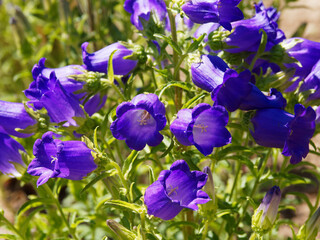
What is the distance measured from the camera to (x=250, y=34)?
8.41 ft

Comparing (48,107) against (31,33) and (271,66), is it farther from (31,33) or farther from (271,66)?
(31,33)

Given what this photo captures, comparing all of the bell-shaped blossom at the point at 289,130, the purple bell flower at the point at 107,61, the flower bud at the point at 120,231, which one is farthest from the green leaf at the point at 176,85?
the flower bud at the point at 120,231

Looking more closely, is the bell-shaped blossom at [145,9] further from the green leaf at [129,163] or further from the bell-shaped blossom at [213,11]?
the green leaf at [129,163]

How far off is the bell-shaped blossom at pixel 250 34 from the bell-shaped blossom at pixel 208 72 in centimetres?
25

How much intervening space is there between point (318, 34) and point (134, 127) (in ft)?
20.0

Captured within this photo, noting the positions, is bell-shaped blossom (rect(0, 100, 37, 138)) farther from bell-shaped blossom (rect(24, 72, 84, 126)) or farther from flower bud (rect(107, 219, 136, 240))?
flower bud (rect(107, 219, 136, 240))

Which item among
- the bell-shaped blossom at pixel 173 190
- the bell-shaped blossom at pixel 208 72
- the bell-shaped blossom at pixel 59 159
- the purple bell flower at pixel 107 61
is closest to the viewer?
the bell-shaped blossom at pixel 173 190

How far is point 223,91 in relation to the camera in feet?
7.53

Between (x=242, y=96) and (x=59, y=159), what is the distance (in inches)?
42.2

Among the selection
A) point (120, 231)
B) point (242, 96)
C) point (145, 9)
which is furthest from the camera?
point (145, 9)

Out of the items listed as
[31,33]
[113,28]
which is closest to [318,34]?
[113,28]

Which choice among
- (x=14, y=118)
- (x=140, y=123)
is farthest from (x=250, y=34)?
(x=14, y=118)

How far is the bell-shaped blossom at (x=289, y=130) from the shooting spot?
2.21 meters

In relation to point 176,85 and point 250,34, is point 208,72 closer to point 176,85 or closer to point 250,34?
point 176,85
